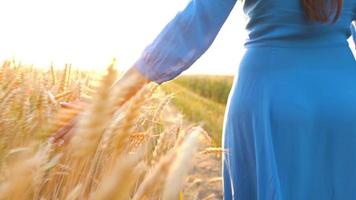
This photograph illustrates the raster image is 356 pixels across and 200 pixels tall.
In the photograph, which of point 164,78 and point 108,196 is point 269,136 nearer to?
point 164,78

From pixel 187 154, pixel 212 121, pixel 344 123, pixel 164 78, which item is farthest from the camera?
pixel 212 121

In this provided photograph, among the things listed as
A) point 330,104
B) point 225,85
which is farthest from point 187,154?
point 225,85

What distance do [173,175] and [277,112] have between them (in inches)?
41.0

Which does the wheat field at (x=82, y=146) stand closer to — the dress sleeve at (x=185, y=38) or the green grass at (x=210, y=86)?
the dress sleeve at (x=185, y=38)

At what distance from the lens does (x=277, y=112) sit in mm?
1318

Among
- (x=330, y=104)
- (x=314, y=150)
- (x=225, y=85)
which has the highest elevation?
(x=225, y=85)

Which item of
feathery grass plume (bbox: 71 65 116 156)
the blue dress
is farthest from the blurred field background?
feathery grass plume (bbox: 71 65 116 156)

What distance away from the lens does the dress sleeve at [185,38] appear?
119 centimetres

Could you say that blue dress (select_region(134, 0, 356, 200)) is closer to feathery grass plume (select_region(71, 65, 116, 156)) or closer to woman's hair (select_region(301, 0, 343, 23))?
woman's hair (select_region(301, 0, 343, 23))

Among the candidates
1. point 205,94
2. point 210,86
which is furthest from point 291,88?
point 210,86

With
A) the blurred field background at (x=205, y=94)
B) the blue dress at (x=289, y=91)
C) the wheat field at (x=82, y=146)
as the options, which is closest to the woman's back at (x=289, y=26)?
the blue dress at (x=289, y=91)

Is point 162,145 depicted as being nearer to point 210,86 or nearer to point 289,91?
point 289,91

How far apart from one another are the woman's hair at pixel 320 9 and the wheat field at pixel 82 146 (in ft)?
1.37

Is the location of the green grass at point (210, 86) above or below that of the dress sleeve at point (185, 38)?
above
